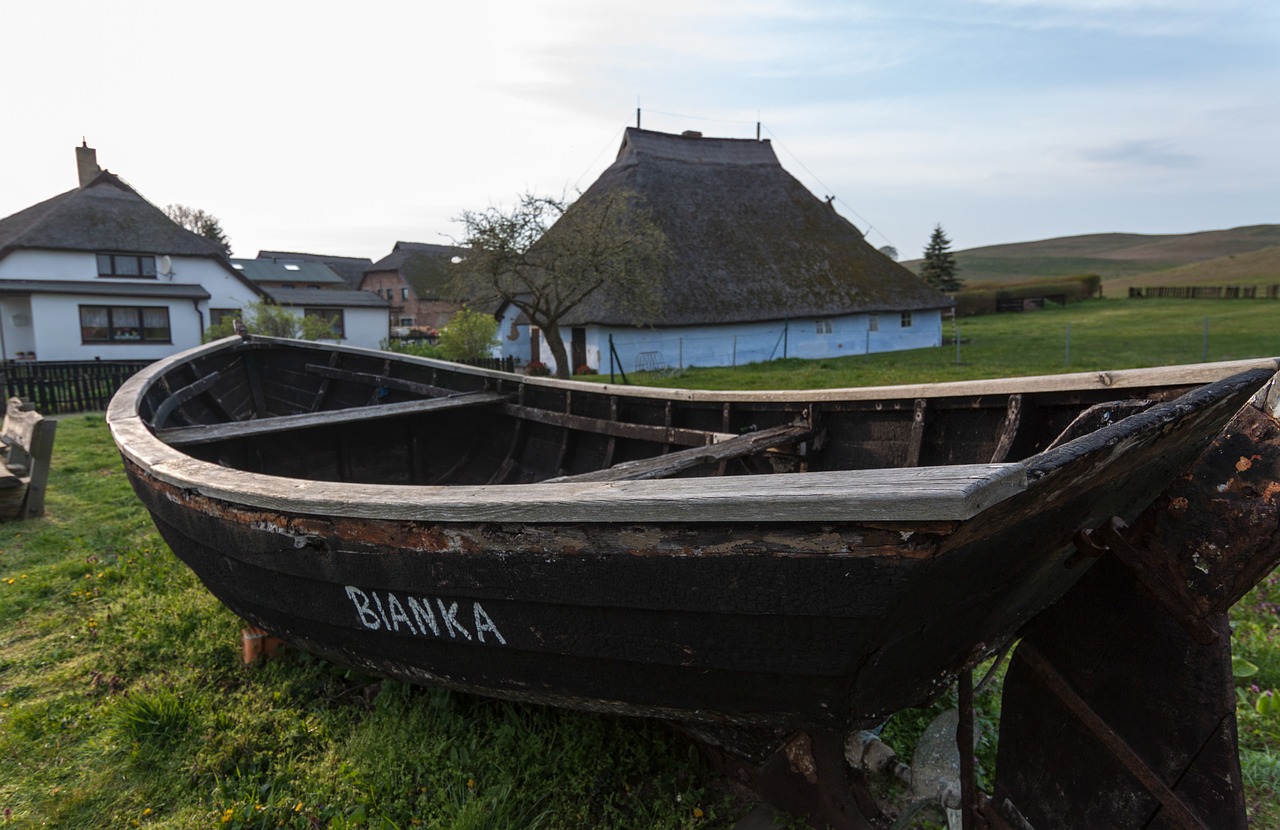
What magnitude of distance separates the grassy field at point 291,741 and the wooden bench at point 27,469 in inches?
79.2

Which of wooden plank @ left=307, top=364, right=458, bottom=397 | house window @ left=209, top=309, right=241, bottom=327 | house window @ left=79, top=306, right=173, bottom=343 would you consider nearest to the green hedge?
Result: house window @ left=209, top=309, right=241, bottom=327

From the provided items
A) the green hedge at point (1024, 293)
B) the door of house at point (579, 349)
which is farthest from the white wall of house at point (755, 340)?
the green hedge at point (1024, 293)

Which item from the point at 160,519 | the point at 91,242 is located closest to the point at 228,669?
the point at 160,519

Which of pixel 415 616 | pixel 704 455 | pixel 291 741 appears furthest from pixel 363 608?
pixel 704 455

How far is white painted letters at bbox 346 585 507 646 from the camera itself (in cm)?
244

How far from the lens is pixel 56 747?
10.6 feet

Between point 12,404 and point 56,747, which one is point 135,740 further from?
point 12,404

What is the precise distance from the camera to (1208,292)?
4378 centimetres

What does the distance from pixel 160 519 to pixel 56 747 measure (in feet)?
3.76

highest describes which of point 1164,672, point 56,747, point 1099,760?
point 1164,672

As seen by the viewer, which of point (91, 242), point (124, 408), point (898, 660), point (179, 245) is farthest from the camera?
point (179, 245)

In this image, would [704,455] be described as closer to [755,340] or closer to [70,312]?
[755,340]

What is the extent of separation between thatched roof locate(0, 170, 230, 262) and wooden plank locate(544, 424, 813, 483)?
30555 mm

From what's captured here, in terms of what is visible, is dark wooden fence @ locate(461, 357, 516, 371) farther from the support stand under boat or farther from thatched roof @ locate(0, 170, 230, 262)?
the support stand under boat
